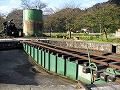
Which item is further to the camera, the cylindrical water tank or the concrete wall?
the cylindrical water tank

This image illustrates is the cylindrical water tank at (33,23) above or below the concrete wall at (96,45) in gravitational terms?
above

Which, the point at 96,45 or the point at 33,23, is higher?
the point at 33,23

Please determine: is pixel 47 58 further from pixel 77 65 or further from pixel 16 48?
pixel 16 48

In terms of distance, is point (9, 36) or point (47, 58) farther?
point (9, 36)

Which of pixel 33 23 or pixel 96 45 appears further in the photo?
pixel 33 23

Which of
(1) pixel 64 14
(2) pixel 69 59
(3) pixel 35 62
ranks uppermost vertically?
(1) pixel 64 14

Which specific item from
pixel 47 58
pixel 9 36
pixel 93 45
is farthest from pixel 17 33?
pixel 47 58

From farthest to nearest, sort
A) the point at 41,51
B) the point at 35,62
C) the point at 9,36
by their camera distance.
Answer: the point at 9,36 < the point at 35,62 < the point at 41,51

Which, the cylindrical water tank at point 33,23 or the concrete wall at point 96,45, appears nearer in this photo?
the concrete wall at point 96,45

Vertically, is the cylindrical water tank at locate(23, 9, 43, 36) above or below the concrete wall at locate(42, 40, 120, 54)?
above

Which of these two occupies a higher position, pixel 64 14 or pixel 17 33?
pixel 64 14

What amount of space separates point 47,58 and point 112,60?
5.66 m

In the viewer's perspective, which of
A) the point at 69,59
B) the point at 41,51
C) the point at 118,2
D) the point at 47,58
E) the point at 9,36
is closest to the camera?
the point at 69,59

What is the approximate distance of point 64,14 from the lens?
60.5m
